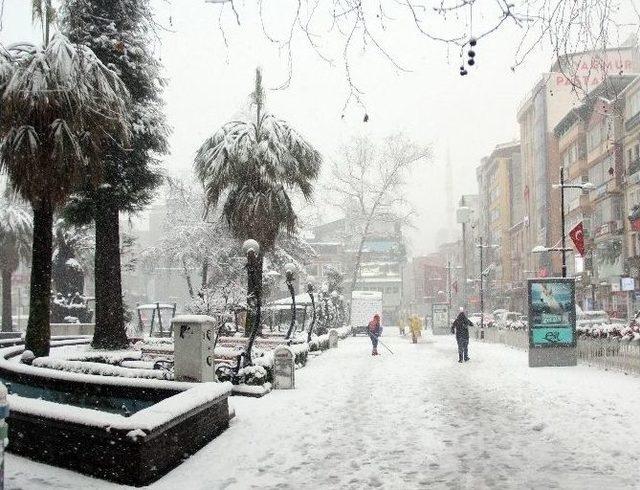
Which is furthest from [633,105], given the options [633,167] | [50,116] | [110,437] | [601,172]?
[110,437]

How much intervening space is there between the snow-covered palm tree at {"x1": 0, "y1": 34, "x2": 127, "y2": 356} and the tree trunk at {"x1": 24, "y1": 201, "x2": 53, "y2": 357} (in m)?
0.45

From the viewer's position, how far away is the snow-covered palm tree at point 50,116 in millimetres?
14250

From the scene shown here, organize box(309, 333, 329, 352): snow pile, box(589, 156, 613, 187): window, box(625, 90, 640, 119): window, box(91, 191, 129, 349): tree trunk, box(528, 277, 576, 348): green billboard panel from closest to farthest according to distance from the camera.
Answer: box(528, 277, 576, 348): green billboard panel
box(91, 191, 129, 349): tree trunk
box(309, 333, 329, 352): snow pile
box(625, 90, 640, 119): window
box(589, 156, 613, 187): window

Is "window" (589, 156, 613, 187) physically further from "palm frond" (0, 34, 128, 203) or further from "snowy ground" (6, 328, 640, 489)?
"palm frond" (0, 34, 128, 203)

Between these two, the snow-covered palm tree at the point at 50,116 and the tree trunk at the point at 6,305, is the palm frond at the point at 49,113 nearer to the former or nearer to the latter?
the snow-covered palm tree at the point at 50,116

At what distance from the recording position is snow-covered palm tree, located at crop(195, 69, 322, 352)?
70.9ft

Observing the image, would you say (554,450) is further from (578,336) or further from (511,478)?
(578,336)

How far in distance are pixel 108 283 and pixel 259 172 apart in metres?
5.79

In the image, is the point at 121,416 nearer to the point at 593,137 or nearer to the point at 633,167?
the point at 633,167

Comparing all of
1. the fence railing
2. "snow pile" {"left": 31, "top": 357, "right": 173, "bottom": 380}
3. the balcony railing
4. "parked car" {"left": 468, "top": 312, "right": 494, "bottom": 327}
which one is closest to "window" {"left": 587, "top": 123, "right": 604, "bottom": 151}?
the balcony railing

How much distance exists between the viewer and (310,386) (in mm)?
14836

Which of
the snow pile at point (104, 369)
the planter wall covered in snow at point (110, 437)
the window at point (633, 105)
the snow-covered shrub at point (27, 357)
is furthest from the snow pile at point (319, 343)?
the window at point (633, 105)

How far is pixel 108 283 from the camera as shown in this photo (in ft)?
68.1

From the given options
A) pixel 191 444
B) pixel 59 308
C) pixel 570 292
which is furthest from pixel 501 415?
pixel 59 308
